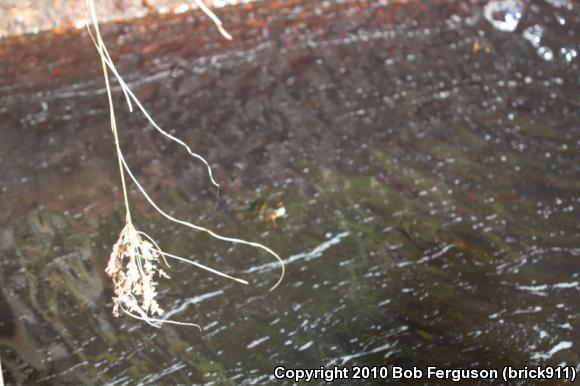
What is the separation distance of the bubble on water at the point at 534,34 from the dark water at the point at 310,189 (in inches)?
0.6

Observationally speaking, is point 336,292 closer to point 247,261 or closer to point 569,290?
point 247,261

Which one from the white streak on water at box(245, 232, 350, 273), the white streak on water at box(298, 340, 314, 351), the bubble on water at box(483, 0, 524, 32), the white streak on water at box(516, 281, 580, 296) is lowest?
the white streak on water at box(516, 281, 580, 296)

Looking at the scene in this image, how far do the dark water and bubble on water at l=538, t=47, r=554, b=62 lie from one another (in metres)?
0.04

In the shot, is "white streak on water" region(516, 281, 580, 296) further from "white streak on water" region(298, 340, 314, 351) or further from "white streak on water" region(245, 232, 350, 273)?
"white streak on water" region(298, 340, 314, 351)

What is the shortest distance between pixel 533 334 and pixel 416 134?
5.05 ft

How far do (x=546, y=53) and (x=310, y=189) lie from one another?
2.11 meters

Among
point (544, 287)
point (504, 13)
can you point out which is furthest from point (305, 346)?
point (504, 13)

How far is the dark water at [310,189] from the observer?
9.85ft

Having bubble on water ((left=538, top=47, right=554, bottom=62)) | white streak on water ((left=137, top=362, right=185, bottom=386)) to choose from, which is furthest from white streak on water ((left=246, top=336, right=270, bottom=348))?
bubble on water ((left=538, top=47, right=554, bottom=62))

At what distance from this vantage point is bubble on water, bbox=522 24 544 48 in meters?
5.09

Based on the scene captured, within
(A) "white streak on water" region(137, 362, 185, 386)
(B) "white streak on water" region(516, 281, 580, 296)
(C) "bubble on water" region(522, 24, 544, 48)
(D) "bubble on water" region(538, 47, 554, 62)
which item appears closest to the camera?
(A) "white streak on water" region(137, 362, 185, 386)

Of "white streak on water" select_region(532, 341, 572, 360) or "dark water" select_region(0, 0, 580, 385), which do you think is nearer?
"white streak on water" select_region(532, 341, 572, 360)

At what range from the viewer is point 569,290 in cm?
320

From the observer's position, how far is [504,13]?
537 centimetres
